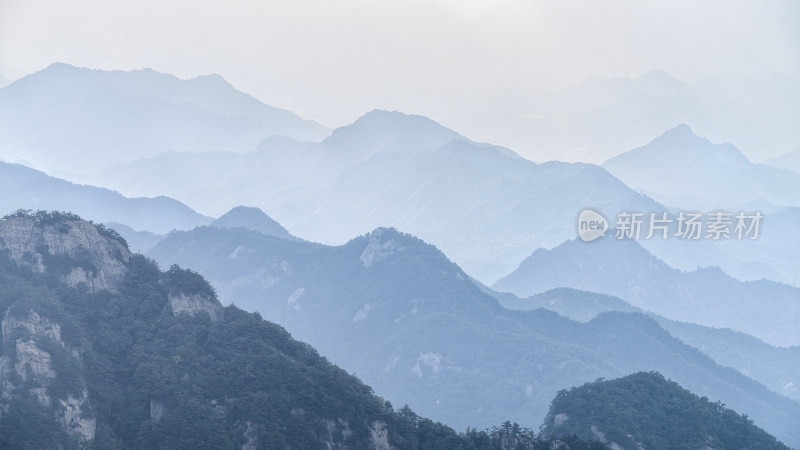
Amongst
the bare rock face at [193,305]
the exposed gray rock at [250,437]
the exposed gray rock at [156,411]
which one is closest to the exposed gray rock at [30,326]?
the exposed gray rock at [156,411]

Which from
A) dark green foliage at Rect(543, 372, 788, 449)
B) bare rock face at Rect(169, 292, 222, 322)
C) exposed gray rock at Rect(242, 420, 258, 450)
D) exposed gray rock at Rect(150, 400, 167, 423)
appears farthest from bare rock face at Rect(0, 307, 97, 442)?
dark green foliage at Rect(543, 372, 788, 449)

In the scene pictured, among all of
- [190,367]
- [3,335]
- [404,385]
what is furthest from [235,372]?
[404,385]

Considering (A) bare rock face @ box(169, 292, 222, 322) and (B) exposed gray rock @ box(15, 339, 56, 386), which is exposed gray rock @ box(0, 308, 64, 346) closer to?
(B) exposed gray rock @ box(15, 339, 56, 386)

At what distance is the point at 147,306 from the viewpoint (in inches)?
4422

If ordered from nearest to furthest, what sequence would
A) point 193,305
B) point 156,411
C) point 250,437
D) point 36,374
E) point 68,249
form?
point 36,374 < point 156,411 < point 250,437 < point 68,249 < point 193,305

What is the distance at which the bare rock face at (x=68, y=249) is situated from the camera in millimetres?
111812

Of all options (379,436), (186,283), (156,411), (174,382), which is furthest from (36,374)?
(379,436)

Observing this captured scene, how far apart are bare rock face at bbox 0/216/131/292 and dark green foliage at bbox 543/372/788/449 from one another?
45120 mm

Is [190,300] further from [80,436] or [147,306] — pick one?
[80,436]

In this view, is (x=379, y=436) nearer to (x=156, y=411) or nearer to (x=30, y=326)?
(x=156, y=411)

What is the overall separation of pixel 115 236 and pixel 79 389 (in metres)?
25.3

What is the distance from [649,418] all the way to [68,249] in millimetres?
57806

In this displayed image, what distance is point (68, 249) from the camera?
113062 millimetres

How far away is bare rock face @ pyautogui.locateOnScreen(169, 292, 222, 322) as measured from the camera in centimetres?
11375
